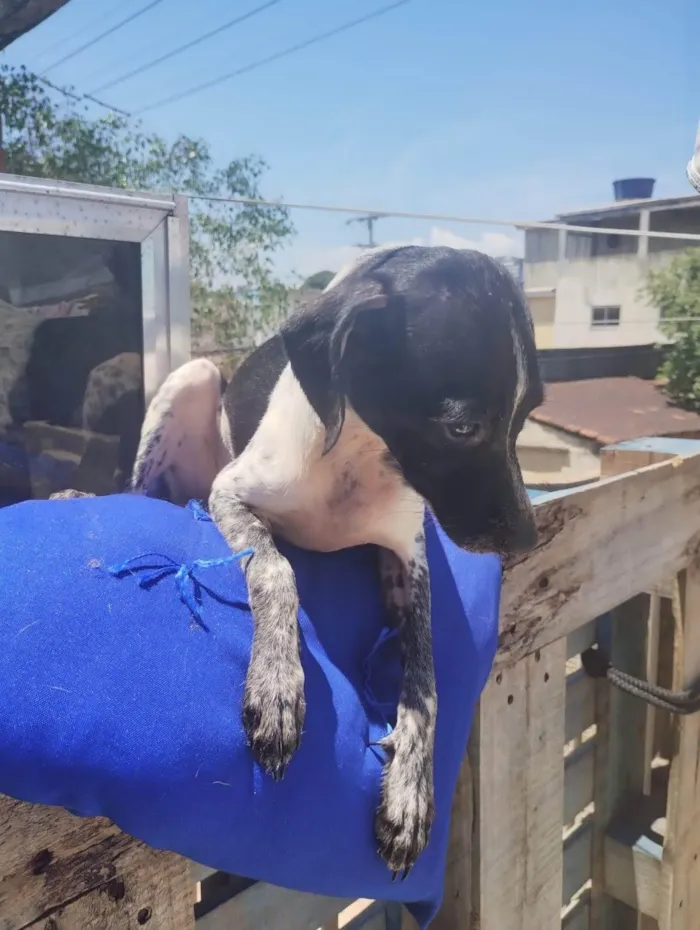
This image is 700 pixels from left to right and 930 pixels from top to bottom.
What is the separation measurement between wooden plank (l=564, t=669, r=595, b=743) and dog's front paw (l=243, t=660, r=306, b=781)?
1988 mm

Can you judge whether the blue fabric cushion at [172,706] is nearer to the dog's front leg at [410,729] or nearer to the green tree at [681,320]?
the dog's front leg at [410,729]

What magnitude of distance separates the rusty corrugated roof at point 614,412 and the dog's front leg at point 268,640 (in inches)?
541

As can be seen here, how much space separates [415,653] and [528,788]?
0.92m

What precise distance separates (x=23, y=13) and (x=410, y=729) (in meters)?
5.20

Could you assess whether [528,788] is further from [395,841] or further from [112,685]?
[112,685]

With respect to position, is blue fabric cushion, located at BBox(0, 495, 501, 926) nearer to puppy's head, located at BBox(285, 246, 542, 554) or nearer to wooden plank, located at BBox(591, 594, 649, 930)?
puppy's head, located at BBox(285, 246, 542, 554)

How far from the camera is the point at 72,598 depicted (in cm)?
126

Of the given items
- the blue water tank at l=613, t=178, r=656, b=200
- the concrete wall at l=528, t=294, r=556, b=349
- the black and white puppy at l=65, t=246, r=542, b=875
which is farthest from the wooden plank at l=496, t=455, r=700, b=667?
the blue water tank at l=613, t=178, r=656, b=200

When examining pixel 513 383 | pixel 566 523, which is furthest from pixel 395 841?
pixel 566 523

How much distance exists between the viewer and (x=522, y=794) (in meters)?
2.48

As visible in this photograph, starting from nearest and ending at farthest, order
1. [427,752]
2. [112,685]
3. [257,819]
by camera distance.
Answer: [112,685]
[257,819]
[427,752]

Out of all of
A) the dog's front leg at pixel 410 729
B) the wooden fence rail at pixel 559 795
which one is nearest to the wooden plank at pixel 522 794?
the wooden fence rail at pixel 559 795

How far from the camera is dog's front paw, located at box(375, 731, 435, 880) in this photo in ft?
5.10

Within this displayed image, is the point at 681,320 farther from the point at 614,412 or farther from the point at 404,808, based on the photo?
the point at 404,808
